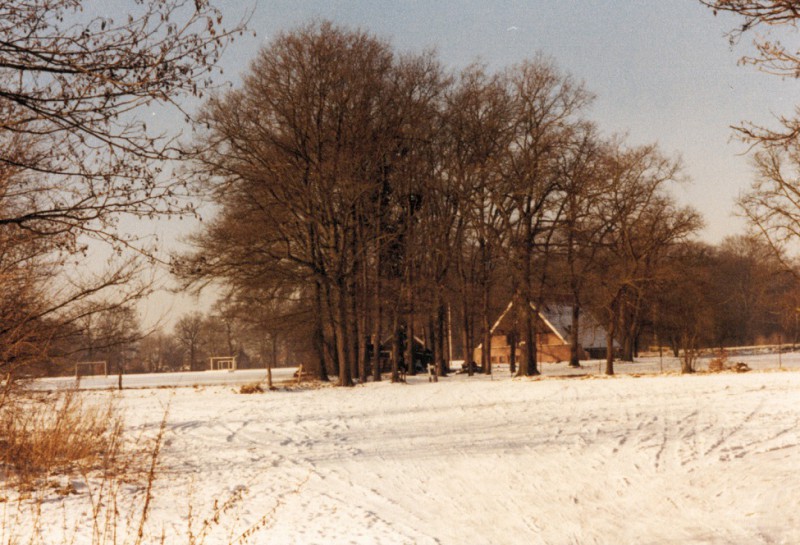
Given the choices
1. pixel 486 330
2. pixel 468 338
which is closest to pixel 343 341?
pixel 486 330

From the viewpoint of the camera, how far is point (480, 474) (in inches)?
514

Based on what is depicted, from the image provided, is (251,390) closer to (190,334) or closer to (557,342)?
(557,342)

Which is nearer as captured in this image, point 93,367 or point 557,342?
point 93,367

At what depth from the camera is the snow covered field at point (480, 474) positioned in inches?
388

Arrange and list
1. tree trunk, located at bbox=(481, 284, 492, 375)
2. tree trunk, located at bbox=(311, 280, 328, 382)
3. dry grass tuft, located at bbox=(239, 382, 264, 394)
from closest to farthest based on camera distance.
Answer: dry grass tuft, located at bbox=(239, 382, 264, 394), tree trunk, located at bbox=(311, 280, 328, 382), tree trunk, located at bbox=(481, 284, 492, 375)

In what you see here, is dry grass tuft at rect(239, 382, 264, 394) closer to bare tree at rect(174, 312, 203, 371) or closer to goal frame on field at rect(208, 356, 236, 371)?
goal frame on field at rect(208, 356, 236, 371)

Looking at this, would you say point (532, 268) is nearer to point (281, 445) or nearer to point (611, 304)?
point (611, 304)

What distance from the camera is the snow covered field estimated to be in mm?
9859

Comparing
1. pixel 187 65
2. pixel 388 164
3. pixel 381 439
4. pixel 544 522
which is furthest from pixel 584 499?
pixel 388 164

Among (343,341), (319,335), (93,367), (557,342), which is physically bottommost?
(93,367)

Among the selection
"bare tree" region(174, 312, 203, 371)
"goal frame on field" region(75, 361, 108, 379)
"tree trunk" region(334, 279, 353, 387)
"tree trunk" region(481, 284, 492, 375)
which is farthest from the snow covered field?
"bare tree" region(174, 312, 203, 371)

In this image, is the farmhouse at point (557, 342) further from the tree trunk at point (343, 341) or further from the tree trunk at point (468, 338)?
the tree trunk at point (343, 341)

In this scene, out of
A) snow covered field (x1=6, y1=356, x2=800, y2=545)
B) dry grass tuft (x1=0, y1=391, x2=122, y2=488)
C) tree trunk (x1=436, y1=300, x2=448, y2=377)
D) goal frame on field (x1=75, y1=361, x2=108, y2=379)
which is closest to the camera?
snow covered field (x1=6, y1=356, x2=800, y2=545)

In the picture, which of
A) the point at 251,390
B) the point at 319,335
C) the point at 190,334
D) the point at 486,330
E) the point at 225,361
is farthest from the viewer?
the point at 190,334
